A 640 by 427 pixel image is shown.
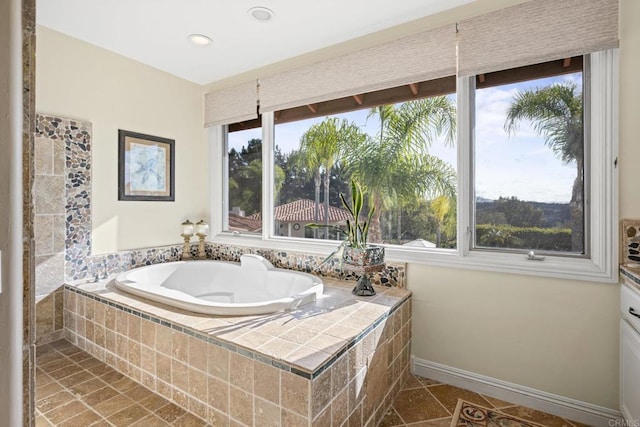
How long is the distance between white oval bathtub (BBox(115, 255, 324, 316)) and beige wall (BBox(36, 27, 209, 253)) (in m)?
0.40

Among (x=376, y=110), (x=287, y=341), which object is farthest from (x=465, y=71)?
(x=287, y=341)

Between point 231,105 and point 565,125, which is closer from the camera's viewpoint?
point 565,125

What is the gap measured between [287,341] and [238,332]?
0.89ft

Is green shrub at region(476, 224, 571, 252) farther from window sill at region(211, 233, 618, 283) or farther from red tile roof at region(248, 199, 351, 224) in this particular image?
red tile roof at region(248, 199, 351, 224)

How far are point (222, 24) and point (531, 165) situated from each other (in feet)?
7.50

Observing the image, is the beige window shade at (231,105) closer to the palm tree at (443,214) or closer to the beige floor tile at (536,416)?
the palm tree at (443,214)

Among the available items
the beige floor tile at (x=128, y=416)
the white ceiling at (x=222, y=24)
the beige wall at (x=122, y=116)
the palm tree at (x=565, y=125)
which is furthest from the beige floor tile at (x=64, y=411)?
the palm tree at (x=565, y=125)

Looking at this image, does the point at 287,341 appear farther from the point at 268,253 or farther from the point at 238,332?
the point at 268,253

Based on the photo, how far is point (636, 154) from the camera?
1.64 meters

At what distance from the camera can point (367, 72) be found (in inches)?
94.4

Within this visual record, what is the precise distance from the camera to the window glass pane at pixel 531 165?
1.89 metres

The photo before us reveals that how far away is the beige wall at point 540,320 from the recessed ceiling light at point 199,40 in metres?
2.34

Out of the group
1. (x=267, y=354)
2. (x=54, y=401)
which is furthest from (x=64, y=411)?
(x=267, y=354)

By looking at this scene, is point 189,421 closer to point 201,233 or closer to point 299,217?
point 299,217
